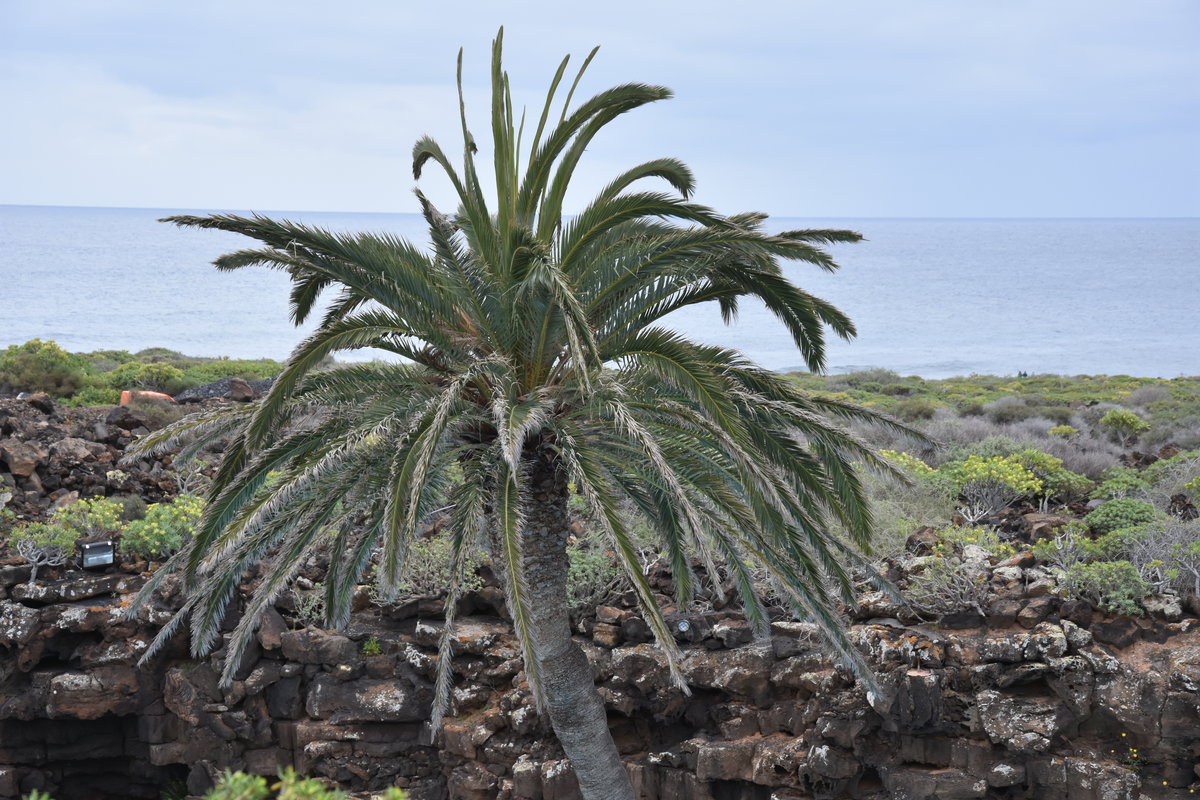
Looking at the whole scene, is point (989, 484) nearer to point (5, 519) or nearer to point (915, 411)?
point (915, 411)

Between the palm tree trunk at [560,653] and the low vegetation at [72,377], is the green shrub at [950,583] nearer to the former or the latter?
the palm tree trunk at [560,653]

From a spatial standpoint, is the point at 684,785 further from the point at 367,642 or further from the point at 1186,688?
the point at 1186,688

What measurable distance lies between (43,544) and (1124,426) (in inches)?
833

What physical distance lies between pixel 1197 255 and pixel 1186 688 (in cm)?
19515

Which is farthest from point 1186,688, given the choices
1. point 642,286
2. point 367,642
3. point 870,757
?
point 367,642

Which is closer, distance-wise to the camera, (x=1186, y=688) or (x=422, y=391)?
(x=422, y=391)

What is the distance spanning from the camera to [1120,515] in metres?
13.4

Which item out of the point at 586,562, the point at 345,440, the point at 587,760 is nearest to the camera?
the point at 345,440

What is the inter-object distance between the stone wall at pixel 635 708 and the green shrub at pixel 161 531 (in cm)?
59

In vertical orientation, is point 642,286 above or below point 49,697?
above

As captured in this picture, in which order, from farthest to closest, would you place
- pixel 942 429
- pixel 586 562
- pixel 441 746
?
pixel 942 429, pixel 586 562, pixel 441 746

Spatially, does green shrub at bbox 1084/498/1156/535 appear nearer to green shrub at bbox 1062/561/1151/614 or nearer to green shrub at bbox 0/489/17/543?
green shrub at bbox 1062/561/1151/614

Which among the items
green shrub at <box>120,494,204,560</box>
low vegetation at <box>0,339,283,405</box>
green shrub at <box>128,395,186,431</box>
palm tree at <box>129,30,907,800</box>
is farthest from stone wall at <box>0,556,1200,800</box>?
low vegetation at <box>0,339,283,405</box>

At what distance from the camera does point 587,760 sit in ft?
32.5
